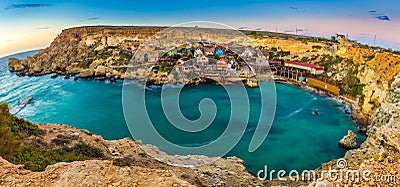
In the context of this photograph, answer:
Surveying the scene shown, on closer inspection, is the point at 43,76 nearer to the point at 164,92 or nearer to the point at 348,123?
the point at 164,92

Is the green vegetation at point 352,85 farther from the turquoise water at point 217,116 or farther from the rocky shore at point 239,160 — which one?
the turquoise water at point 217,116

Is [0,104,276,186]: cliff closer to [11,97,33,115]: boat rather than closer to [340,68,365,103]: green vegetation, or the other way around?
[340,68,365,103]: green vegetation

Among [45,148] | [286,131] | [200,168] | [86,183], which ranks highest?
[86,183]

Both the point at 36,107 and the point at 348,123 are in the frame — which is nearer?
the point at 348,123

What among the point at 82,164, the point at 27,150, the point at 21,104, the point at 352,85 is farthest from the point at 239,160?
the point at 21,104

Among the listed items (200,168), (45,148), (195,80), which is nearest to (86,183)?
(45,148)

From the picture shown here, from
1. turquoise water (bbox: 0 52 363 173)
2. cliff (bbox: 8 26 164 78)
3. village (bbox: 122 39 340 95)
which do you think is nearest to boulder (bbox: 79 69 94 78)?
cliff (bbox: 8 26 164 78)

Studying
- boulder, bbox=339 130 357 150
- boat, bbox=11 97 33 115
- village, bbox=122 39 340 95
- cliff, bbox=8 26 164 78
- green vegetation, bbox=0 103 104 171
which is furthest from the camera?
cliff, bbox=8 26 164 78
